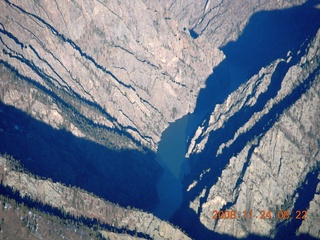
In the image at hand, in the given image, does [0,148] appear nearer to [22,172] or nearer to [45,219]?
[22,172]

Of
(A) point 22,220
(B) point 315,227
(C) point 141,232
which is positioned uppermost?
(B) point 315,227

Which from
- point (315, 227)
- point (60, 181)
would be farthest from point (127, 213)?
point (315, 227)

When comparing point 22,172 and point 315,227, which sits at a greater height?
point 315,227

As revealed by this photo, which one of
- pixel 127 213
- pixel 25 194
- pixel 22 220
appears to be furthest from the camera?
pixel 127 213

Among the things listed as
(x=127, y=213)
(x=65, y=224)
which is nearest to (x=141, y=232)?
(x=127, y=213)

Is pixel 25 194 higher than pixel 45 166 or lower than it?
lower

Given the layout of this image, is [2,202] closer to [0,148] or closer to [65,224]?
[65,224]

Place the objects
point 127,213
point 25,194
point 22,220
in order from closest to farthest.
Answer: point 22,220
point 25,194
point 127,213

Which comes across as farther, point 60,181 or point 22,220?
point 60,181

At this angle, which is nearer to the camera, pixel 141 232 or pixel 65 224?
pixel 65 224
